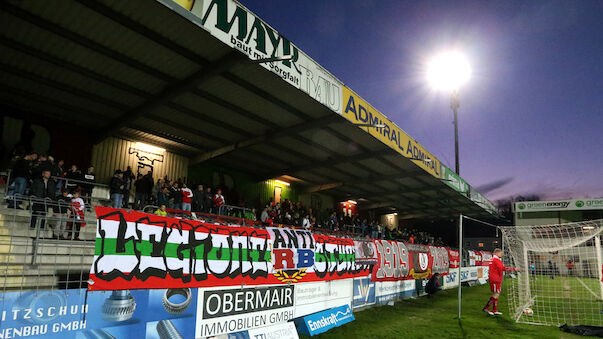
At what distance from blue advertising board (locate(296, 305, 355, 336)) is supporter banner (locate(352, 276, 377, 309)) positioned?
718 mm

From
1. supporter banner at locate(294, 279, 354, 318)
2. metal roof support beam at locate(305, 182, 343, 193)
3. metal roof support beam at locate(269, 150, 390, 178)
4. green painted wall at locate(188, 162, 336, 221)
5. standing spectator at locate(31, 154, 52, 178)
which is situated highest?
metal roof support beam at locate(269, 150, 390, 178)

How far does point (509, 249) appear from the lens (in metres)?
13.8

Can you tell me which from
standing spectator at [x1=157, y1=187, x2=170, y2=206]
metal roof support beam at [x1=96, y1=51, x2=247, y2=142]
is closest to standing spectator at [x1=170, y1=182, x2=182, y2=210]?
standing spectator at [x1=157, y1=187, x2=170, y2=206]

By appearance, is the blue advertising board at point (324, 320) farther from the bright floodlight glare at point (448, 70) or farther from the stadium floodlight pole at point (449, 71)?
the bright floodlight glare at point (448, 70)

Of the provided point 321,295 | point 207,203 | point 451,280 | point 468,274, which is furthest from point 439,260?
point 207,203

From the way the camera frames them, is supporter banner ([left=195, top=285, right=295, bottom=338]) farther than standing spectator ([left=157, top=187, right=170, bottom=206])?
No

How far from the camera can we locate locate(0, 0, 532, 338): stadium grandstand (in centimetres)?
515

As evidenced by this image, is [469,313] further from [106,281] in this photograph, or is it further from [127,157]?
[127,157]

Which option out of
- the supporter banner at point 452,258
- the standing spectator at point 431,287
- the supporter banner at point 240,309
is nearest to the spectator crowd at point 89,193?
the supporter banner at point 240,309

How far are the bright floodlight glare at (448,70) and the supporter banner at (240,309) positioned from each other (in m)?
29.4

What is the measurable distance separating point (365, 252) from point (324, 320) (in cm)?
340

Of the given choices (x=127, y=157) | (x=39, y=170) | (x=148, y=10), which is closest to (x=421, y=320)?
(x=148, y=10)

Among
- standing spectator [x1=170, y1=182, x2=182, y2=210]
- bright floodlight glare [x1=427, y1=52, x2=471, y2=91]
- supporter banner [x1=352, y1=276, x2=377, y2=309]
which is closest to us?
supporter banner [x1=352, y1=276, x2=377, y2=309]

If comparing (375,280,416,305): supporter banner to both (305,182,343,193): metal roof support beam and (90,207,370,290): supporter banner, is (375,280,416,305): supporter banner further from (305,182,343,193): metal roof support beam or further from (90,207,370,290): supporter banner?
(305,182,343,193): metal roof support beam
